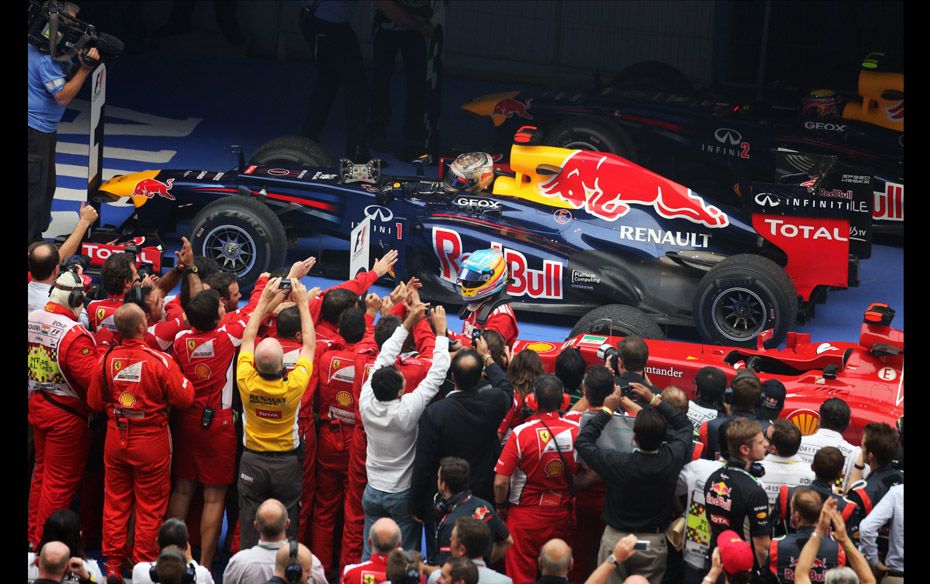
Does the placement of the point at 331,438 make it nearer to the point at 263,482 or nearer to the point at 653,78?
the point at 263,482

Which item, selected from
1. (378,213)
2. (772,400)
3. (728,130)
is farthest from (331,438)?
(728,130)

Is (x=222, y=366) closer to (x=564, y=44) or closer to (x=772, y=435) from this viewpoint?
(x=772, y=435)

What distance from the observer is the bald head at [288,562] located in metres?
6.04

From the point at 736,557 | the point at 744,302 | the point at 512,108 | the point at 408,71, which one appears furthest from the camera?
the point at 408,71

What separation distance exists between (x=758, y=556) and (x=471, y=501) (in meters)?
1.45

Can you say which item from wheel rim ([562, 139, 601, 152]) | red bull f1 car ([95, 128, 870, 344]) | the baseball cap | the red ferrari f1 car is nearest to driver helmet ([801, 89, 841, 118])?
wheel rim ([562, 139, 601, 152])

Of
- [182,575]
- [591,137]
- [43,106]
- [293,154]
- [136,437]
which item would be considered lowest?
[182,575]

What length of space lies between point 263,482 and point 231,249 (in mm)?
4463

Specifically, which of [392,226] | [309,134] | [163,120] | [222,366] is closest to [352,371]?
[222,366]

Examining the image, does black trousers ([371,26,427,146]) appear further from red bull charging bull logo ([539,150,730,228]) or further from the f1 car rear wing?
the f1 car rear wing

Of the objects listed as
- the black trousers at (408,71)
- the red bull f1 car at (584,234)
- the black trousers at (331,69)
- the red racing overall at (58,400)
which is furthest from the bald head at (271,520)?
the black trousers at (408,71)

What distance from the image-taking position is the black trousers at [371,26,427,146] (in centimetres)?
1493

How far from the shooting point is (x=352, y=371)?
25.2ft

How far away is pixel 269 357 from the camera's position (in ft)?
23.5
